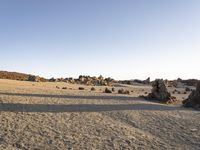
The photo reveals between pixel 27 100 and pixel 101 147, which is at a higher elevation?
pixel 27 100

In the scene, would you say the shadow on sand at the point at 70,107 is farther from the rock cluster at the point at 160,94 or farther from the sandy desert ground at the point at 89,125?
the rock cluster at the point at 160,94

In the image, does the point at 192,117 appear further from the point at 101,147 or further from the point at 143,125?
the point at 101,147

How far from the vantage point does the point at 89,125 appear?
1797cm

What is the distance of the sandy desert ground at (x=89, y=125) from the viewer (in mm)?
15445

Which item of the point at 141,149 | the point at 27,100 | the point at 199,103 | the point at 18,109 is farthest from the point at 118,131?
the point at 199,103

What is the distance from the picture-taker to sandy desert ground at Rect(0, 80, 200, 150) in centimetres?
1545

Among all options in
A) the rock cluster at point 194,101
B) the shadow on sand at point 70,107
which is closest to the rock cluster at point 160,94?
the rock cluster at point 194,101

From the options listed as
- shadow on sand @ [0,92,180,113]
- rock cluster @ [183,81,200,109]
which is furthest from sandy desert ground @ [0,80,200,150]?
rock cluster @ [183,81,200,109]

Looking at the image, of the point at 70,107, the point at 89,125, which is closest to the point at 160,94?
the point at 70,107

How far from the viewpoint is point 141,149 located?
1520 cm

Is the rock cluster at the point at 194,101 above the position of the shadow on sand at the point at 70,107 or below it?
above

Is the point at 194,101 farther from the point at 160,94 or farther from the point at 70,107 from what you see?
the point at 70,107

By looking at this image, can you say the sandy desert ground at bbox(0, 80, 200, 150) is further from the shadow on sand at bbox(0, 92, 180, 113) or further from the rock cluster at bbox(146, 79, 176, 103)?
the rock cluster at bbox(146, 79, 176, 103)

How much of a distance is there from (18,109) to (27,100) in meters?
2.56
